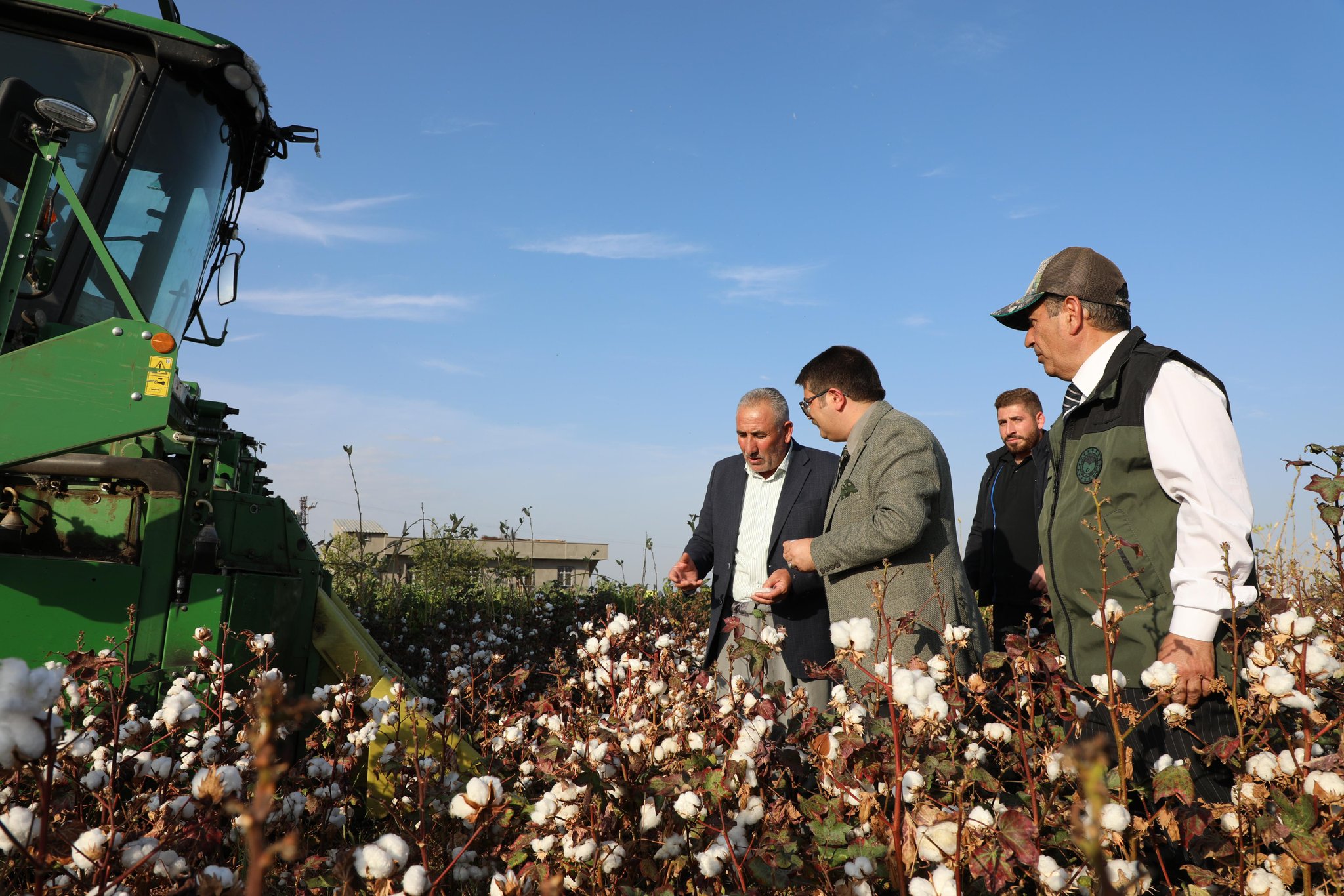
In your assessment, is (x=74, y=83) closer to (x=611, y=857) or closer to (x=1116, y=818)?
(x=611, y=857)

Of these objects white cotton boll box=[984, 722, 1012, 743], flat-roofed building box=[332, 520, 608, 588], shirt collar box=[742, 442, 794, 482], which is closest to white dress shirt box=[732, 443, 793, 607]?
shirt collar box=[742, 442, 794, 482]

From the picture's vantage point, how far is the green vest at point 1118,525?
8.12 feet

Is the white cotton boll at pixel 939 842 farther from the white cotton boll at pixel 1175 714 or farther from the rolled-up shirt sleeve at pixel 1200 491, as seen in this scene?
the rolled-up shirt sleeve at pixel 1200 491

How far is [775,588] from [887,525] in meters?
0.64

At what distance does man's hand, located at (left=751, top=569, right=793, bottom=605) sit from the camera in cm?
380

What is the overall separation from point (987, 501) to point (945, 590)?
2.37 m

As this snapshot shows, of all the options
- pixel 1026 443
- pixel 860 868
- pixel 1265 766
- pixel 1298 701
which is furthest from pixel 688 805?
pixel 1026 443

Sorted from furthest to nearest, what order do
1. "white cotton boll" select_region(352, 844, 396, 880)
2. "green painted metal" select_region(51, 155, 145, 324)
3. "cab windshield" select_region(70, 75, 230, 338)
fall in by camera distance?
"cab windshield" select_region(70, 75, 230, 338), "green painted metal" select_region(51, 155, 145, 324), "white cotton boll" select_region(352, 844, 396, 880)

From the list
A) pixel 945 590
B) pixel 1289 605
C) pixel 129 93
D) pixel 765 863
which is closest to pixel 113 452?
pixel 129 93

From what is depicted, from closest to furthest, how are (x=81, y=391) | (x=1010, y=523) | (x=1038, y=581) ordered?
(x=81, y=391) < (x=1038, y=581) < (x=1010, y=523)

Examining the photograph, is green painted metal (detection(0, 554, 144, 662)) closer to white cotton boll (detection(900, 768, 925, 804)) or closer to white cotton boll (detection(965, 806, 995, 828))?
white cotton boll (detection(900, 768, 925, 804))

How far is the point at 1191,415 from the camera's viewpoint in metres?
2.44

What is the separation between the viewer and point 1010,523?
5.26 meters

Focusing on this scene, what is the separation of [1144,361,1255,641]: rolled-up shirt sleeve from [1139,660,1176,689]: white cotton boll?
12.0 inches
